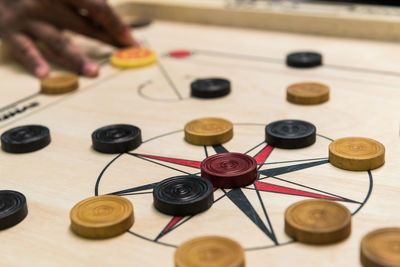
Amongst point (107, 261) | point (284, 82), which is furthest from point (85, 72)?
point (107, 261)

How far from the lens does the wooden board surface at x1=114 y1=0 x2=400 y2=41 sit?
2.52m

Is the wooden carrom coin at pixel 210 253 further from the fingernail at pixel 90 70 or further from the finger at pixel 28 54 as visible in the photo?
the finger at pixel 28 54

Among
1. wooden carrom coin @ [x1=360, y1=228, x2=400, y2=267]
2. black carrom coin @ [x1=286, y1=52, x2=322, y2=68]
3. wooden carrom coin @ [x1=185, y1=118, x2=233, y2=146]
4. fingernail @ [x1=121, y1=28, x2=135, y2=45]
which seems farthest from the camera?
fingernail @ [x1=121, y1=28, x2=135, y2=45]

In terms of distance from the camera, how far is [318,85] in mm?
1958

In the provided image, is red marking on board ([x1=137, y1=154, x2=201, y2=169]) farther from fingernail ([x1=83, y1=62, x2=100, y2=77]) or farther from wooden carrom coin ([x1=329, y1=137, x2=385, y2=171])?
fingernail ([x1=83, y1=62, x2=100, y2=77])

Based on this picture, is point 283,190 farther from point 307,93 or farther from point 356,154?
point 307,93

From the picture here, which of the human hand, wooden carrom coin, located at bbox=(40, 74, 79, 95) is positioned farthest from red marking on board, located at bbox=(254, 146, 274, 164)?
the human hand

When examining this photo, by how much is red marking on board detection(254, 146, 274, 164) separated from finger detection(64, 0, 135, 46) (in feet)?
3.96

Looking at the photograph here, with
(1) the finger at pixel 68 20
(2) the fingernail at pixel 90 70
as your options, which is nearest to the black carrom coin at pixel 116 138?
(2) the fingernail at pixel 90 70

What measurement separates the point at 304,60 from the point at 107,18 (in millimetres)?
894

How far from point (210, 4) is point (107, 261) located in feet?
6.84

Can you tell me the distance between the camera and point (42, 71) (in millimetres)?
2348

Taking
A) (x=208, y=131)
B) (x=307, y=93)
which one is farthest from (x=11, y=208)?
(x=307, y=93)

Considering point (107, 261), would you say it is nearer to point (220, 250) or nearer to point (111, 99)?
point (220, 250)
